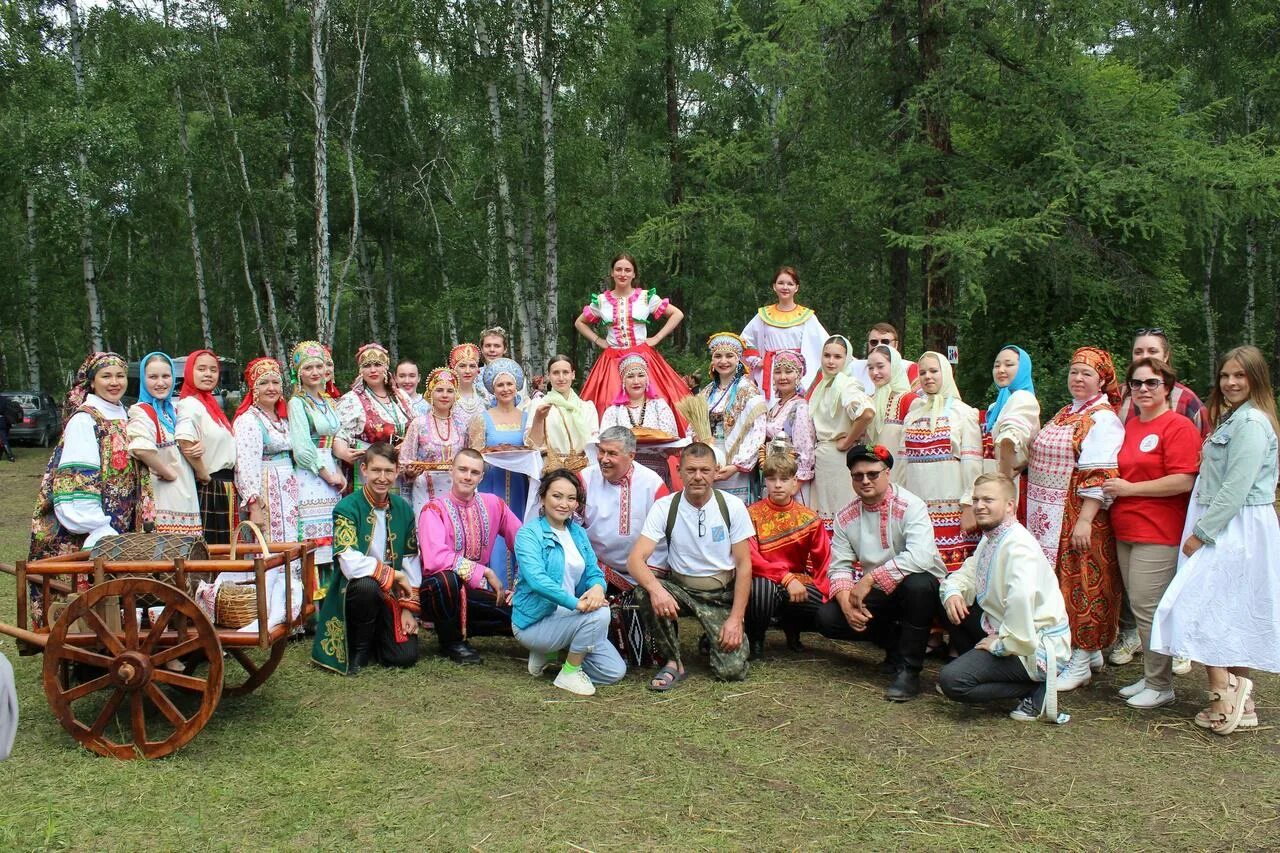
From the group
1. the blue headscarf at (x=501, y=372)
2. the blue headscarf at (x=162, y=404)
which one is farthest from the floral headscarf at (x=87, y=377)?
the blue headscarf at (x=501, y=372)

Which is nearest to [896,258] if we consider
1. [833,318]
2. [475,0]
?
[833,318]

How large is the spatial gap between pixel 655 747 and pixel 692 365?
15814mm

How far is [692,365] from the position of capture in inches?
776

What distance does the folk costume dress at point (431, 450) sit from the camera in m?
6.38

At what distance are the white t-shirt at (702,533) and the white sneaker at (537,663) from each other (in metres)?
0.85

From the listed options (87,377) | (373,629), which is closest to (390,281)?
(87,377)

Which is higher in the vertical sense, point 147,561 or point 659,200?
point 659,200

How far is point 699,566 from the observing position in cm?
528

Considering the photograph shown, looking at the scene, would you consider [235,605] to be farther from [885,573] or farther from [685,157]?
[685,157]

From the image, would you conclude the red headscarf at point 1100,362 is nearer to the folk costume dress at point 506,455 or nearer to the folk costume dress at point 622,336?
the folk costume dress at point 622,336

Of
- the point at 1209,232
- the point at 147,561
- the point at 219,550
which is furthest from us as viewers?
the point at 1209,232

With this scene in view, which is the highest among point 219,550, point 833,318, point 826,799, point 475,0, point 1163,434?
point 475,0

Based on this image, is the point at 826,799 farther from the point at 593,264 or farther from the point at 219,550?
the point at 593,264

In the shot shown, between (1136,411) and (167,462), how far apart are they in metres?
5.11
